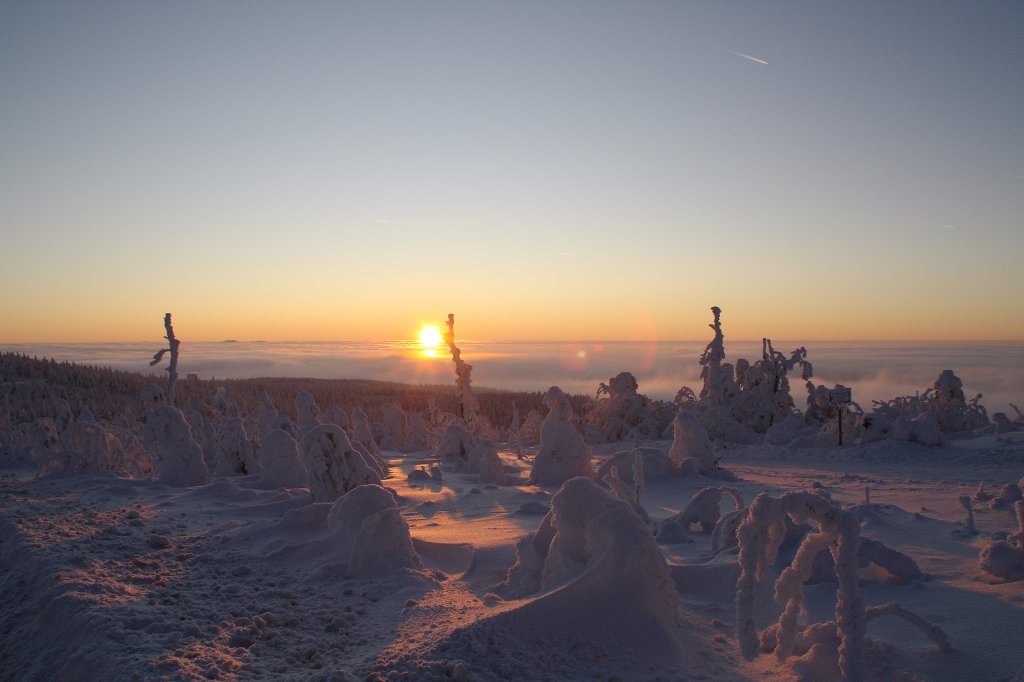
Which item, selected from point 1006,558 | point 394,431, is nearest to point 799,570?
point 1006,558

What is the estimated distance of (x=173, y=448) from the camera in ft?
44.8

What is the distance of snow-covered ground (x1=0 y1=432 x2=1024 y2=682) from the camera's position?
4.54 meters

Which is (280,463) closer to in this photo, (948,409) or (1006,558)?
(1006,558)

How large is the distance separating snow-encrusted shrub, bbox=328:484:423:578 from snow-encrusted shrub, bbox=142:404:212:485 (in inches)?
305

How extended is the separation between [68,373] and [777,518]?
6248 centimetres

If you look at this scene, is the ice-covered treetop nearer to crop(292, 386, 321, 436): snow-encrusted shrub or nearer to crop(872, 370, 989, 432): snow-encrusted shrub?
crop(872, 370, 989, 432): snow-encrusted shrub

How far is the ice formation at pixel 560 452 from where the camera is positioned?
A: 48.1 ft

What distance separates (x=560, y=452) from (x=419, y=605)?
9.04 meters

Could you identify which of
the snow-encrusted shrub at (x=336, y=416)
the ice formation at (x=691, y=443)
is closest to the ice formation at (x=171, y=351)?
the snow-encrusted shrub at (x=336, y=416)

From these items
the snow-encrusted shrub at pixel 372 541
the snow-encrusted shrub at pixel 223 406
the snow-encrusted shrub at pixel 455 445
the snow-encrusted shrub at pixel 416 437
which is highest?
the snow-encrusted shrub at pixel 372 541

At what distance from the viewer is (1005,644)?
15.3ft

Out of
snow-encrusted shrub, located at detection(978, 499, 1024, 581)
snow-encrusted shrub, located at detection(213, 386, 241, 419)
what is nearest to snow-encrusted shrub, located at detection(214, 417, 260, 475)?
snow-encrusted shrub, located at detection(213, 386, 241, 419)

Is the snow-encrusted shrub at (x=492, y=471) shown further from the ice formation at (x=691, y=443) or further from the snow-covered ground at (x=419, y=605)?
the snow-covered ground at (x=419, y=605)

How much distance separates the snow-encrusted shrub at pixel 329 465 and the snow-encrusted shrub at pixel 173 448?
14.5 ft
